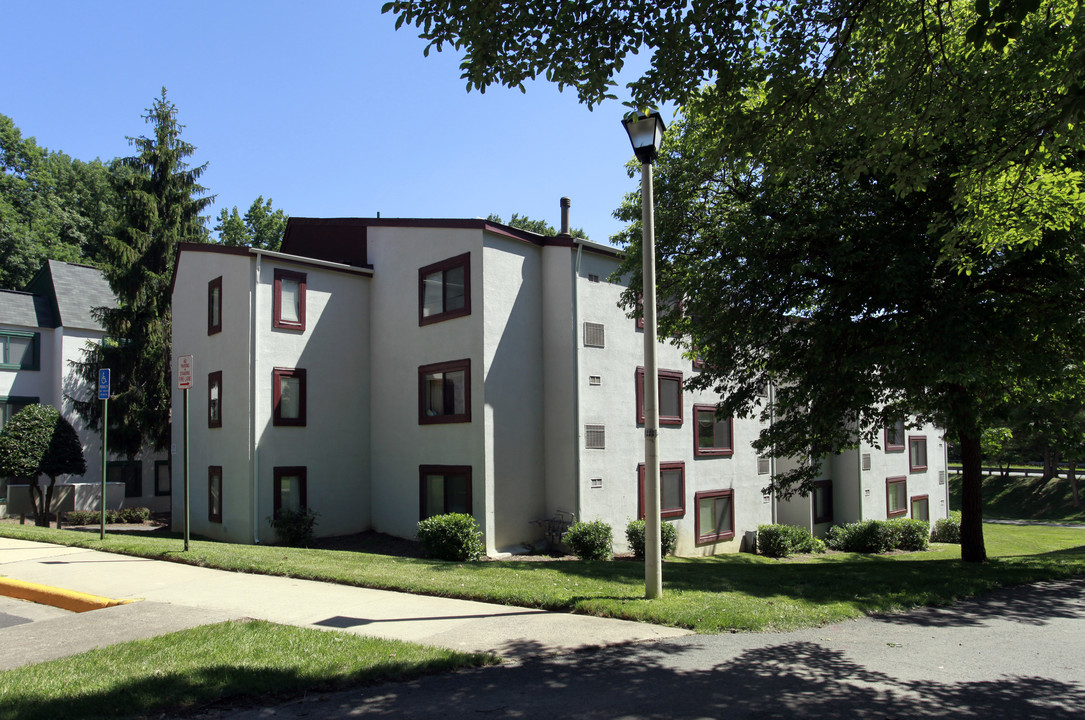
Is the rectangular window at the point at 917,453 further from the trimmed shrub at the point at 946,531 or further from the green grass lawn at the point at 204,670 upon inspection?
the green grass lawn at the point at 204,670

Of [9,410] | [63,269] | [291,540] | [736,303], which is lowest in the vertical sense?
[291,540]

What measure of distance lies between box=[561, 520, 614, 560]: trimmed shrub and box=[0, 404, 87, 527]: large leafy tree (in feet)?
54.7

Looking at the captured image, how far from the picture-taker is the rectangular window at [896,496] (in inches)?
1185

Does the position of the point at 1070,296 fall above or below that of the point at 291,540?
above

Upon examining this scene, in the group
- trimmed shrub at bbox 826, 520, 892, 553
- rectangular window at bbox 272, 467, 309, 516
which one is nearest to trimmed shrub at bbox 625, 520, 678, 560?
rectangular window at bbox 272, 467, 309, 516

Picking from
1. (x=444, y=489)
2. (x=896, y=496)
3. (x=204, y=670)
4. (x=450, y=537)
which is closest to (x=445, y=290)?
(x=444, y=489)

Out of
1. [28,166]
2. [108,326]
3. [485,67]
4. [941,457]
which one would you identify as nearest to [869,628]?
[485,67]

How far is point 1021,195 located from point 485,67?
6879 mm

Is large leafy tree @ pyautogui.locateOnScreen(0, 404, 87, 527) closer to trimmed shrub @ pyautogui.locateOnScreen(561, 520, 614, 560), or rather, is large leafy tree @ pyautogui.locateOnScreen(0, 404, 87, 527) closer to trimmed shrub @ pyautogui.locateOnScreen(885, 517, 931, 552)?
trimmed shrub @ pyautogui.locateOnScreen(561, 520, 614, 560)

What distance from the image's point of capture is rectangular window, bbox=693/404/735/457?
2214 centimetres

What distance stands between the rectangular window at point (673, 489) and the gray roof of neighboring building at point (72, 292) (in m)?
23.8

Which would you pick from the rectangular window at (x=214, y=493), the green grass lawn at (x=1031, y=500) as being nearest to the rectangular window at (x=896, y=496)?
the rectangular window at (x=214, y=493)

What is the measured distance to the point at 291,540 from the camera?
61.3ft

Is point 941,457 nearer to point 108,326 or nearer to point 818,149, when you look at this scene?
point 818,149
